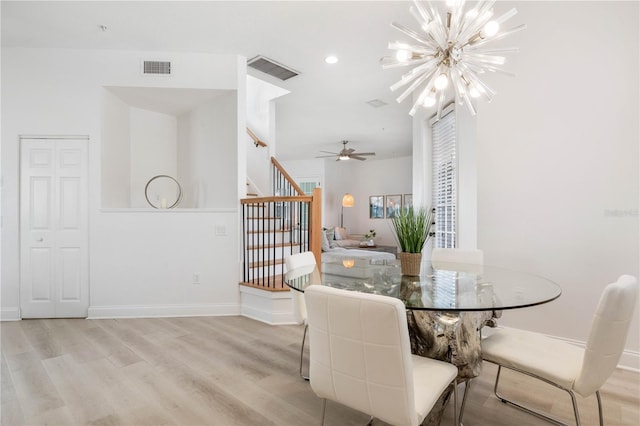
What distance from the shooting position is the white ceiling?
2941 millimetres

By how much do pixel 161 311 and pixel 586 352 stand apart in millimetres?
3788

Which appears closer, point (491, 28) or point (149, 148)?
point (491, 28)

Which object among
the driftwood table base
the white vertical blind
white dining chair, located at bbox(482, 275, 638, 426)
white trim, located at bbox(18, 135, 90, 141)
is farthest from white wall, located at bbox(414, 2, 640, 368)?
white trim, located at bbox(18, 135, 90, 141)

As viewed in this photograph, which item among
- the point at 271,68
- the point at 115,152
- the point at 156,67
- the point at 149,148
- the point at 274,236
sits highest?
the point at 271,68

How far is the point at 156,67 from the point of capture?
3811 millimetres

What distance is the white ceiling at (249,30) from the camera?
2941 millimetres

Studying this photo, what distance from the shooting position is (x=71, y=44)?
3.58 m

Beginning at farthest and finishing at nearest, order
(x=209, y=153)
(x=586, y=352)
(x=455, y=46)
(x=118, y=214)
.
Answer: (x=209, y=153) < (x=118, y=214) < (x=455, y=46) < (x=586, y=352)

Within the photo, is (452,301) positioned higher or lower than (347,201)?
lower

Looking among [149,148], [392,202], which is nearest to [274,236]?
[149,148]

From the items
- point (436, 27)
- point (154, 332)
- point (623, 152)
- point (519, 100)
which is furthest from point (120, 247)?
point (623, 152)

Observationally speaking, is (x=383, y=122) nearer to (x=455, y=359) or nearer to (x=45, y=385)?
(x=455, y=359)

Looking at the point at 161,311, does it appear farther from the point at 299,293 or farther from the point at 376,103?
the point at 376,103

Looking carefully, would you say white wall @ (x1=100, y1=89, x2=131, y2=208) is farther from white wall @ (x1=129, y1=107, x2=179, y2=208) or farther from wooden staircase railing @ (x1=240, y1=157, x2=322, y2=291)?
wooden staircase railing @ (x1=240, y1=157, x2=322, y2=291)
